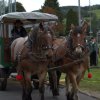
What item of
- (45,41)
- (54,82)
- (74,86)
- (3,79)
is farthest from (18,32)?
(74,86)

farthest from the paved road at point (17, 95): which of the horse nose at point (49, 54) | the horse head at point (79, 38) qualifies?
the horse head at point (79, 38)

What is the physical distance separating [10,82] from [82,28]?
7.72 m

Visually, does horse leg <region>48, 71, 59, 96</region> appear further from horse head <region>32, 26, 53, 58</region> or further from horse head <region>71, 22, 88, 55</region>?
horse head <region>71, 22, 88, 55</region>

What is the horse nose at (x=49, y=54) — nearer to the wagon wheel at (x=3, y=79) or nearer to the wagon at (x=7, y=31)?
the wagon at (x=7, y=31)

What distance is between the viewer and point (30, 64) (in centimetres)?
1158

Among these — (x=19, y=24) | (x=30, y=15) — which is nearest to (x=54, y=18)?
(x=30, y=15)

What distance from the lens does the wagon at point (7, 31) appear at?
13836 mm

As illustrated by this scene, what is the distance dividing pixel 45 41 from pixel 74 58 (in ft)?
2.83

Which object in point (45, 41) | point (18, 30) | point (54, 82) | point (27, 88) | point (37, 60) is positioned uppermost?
point (18, 30)

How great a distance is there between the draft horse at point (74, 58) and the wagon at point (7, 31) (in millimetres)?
2312

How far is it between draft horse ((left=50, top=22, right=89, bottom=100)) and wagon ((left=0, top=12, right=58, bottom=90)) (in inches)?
91.0

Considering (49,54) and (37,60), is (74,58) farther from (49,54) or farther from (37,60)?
(37,60)

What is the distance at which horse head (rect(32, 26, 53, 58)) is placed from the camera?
1100 cm

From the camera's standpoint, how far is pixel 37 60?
11469 millimetres
